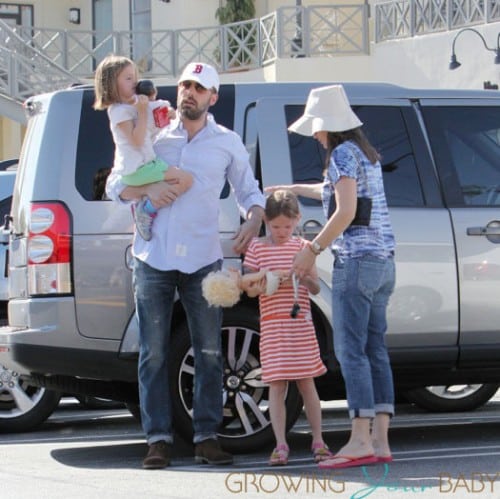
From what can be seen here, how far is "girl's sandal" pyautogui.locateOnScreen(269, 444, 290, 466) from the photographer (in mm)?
7270

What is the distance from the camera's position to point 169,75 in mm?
26516

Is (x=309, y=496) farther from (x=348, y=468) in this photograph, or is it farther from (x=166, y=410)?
(x=166, y=410)

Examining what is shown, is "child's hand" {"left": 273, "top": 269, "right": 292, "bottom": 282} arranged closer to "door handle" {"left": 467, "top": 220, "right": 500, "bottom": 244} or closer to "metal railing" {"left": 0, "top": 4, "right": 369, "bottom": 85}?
"door handle" {"left": 467, "top": 220, "right": 500, "bottom": 244}

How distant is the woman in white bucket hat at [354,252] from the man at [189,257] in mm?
484

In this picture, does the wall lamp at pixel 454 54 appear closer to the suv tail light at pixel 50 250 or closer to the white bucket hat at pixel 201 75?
the white bucket hat at pixel 201 75

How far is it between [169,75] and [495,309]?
1915cm

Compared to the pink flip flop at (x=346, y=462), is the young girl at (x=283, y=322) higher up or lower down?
higher up

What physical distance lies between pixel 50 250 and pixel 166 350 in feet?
2.61

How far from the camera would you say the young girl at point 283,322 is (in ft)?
24.1

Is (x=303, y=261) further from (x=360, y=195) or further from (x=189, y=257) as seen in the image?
(x=189, y=257)

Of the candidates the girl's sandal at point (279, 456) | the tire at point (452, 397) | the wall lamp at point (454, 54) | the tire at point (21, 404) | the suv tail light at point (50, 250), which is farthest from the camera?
the wall lamp at point (454, 54)

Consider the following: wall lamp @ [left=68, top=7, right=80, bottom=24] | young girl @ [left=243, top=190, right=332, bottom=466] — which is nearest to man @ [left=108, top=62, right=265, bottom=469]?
young girl @ [left=243, top=190, right=332, bottom=466]

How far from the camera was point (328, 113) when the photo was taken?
7191mm

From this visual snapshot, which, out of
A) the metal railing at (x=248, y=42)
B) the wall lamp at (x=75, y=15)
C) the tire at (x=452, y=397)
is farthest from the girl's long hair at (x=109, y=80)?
the wall lamp at (x=75, y=15)
